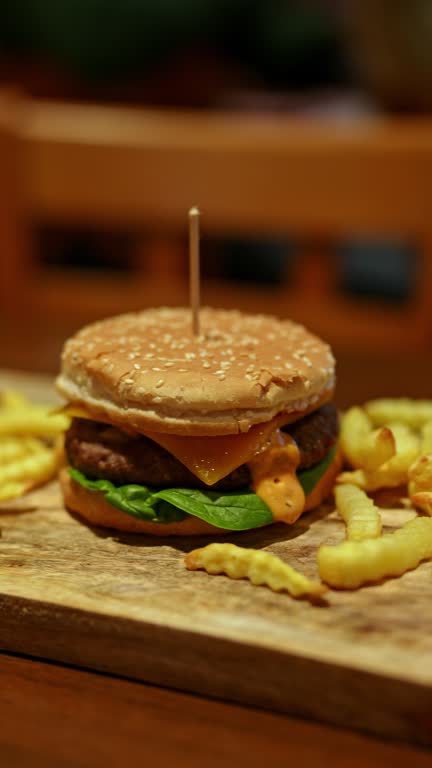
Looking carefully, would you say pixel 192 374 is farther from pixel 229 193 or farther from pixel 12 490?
pixel 229 193

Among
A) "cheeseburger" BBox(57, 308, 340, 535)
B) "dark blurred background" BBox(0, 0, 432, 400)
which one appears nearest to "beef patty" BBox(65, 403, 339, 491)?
"cheeseburger" BBox(57, 308, 340, 535)

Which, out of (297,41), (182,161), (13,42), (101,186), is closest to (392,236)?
(182,161)

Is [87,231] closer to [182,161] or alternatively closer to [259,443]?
[182,161]

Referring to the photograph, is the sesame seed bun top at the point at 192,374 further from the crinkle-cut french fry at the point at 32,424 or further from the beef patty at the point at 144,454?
the crinkle-cut french fry at the point at 32,424

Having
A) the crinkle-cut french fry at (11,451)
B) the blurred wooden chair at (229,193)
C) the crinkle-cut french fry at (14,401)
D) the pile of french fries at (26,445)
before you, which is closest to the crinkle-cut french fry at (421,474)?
the pile of french fries at (26,445)

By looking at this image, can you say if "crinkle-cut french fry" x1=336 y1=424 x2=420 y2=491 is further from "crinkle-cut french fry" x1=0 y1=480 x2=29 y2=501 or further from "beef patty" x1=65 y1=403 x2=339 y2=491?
"crinkle-cut french fry" x1=0 y1=480 x2=29 y2=501

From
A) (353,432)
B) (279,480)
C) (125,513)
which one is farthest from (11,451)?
(353,432)

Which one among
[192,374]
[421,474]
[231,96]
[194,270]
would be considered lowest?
[421,474]
